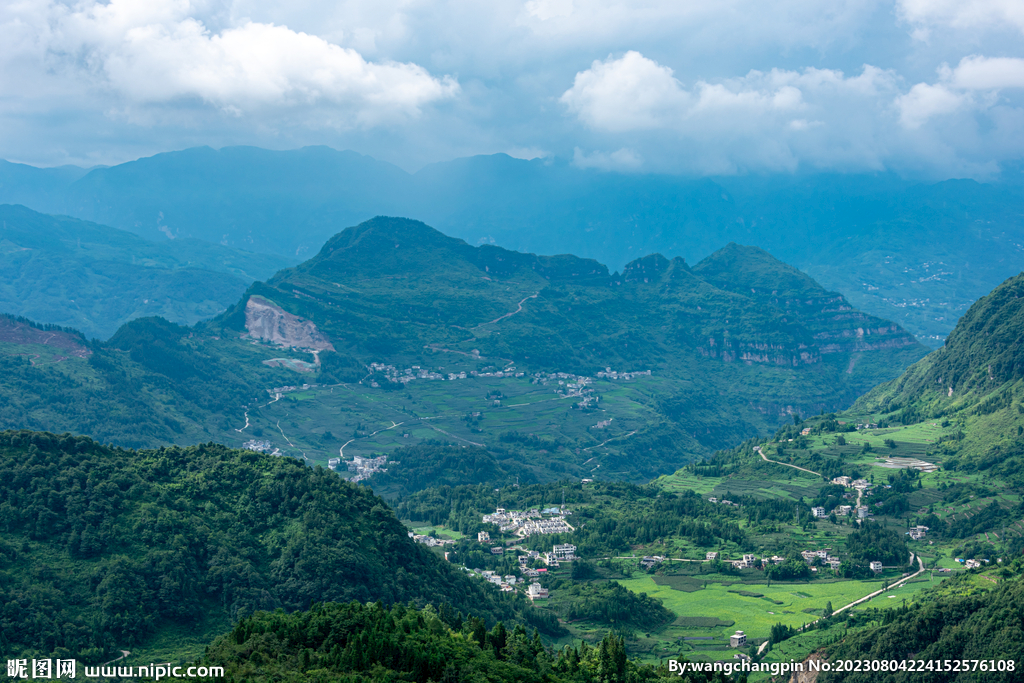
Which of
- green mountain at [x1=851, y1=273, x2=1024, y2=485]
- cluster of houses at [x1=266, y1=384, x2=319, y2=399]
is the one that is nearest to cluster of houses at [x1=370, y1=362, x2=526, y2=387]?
cluster of houses at [x1=266, y1=384, x2=319, y2=399]

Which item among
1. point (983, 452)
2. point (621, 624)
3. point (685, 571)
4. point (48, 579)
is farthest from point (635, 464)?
point (48, 579)

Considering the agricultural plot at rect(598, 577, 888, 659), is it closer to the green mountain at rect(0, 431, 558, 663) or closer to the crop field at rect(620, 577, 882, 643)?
the crop field at rect(620, 577, 882, 643)

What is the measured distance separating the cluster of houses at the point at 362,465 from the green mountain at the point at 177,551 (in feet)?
215

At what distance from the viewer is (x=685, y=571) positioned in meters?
88.0

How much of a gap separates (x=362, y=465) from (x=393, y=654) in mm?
101839

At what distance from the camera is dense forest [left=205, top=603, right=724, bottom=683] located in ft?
142

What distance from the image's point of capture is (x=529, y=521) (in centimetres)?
10319

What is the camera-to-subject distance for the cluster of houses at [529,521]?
9944cm

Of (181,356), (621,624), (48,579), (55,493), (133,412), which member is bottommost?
(621,624)

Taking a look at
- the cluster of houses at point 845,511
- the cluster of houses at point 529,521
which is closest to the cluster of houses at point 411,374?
the cluster of houses at point 529,521

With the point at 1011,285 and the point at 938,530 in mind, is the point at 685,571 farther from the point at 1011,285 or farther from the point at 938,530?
the point at 1011,285

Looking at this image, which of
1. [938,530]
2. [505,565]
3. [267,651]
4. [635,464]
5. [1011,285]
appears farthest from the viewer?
[635,464]

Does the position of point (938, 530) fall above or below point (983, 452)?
below

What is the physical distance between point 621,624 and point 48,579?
1628 inches
